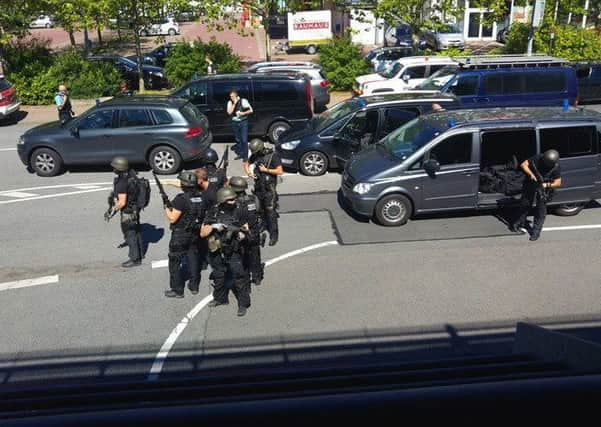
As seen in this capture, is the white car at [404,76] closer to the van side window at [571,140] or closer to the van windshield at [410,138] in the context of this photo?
the van windshield at [410,138]

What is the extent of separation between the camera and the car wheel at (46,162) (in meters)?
12.6

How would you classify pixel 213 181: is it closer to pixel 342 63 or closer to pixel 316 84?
pixel 316 84

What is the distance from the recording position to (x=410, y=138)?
383 inches

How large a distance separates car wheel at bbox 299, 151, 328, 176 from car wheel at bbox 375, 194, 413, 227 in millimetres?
3261

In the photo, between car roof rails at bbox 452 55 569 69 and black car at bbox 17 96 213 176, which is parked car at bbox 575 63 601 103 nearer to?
car roof rails at bbox 452 55 569 69

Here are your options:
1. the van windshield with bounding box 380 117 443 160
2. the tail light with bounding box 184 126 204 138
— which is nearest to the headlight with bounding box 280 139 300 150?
the tail light with bounding box 184 126 204 138

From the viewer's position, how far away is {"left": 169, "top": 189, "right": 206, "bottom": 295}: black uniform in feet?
22.3

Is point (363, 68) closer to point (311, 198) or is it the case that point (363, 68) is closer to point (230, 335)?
point (311, 198)

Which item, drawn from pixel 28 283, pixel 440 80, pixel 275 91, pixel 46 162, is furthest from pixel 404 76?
pixel 28 283

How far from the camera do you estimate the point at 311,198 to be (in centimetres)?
1099

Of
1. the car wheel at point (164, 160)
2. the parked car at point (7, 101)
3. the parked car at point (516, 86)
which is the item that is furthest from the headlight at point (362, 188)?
the parked car at point (7, 101)

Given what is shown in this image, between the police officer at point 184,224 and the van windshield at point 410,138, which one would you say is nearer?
the police officer at point 184,224

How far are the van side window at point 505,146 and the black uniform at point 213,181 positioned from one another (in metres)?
4.19

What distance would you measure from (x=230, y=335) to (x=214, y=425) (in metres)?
5.42
